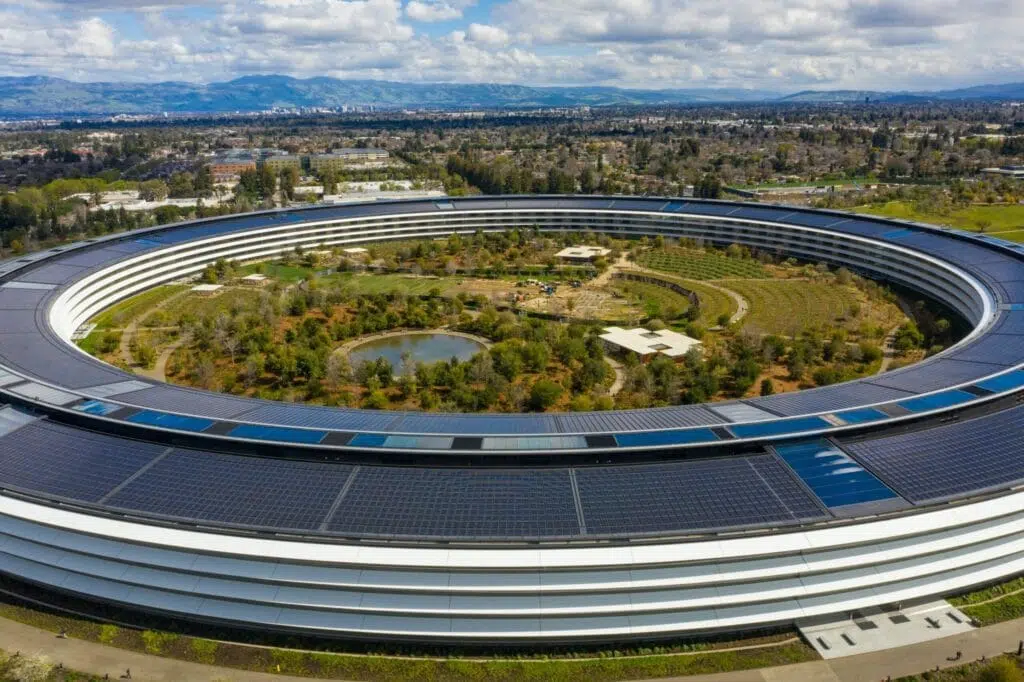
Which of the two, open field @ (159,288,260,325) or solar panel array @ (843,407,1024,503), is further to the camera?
open field @ (159,288,260,325)

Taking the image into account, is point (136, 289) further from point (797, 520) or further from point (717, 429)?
point (797, 520)

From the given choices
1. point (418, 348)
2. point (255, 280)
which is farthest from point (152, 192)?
point (418, 348)

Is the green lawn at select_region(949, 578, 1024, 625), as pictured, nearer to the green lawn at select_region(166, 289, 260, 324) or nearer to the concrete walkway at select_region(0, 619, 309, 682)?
the concrete walkway at select_region(0, 619, 309, 682)

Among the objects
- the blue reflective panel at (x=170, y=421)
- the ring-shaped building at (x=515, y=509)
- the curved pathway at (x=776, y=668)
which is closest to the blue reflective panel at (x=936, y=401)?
the ring-shaped building at (x=515, y=509)

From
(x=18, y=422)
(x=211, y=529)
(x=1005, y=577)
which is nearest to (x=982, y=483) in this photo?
(x=1005, y=577)

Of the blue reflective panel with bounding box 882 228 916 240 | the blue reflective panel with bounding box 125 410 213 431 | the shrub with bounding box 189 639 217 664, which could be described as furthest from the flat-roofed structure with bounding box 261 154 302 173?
the shrub with bounding box 189 639 217 664

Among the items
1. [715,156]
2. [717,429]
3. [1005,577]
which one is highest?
[715,156]

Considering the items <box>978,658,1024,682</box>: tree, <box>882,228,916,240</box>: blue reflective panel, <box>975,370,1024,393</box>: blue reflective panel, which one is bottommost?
<box>978,658,1024,682</box>: tree
